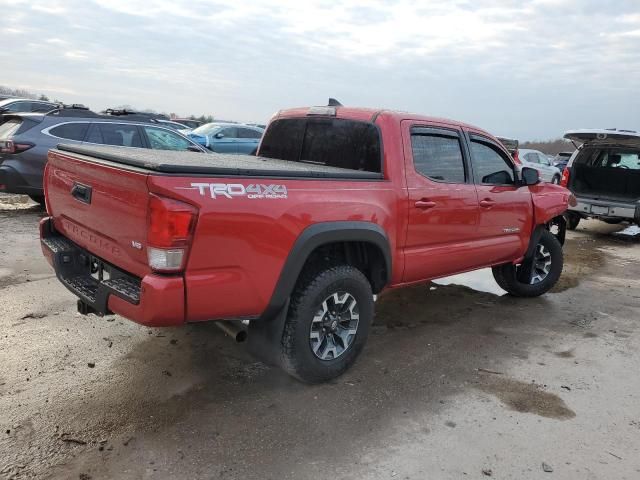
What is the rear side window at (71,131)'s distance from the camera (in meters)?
8.60

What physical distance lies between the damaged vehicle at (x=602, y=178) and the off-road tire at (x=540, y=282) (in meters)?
4.37

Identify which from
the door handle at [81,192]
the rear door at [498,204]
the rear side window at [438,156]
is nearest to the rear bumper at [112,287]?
the door handle at [81,192]

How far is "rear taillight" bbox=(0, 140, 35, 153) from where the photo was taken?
8.21 m

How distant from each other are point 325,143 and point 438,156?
0.94 meters

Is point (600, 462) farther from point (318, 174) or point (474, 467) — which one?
point (318, 174)

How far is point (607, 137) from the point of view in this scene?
911 cm

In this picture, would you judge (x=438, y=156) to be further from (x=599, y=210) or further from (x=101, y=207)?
(x=599, y=210)

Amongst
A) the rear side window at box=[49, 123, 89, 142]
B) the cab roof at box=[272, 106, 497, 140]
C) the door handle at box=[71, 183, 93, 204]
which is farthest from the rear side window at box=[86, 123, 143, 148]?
the door handle at box=[71, 183, 93, 204]

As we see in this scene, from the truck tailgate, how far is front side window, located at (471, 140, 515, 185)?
10.1 ft

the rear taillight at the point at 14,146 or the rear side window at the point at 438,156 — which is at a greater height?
the rear side window at the point at 438,156

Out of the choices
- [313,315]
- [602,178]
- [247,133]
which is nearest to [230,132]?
[247,133]

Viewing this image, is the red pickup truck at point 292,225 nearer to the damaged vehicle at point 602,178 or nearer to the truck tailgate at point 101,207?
the truck tailgate at point 101,207

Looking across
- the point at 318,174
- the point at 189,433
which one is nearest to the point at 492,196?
the point at 318,174

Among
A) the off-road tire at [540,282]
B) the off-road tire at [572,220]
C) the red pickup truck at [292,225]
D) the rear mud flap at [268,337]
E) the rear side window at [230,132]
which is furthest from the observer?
the rear side window at [230,132]
